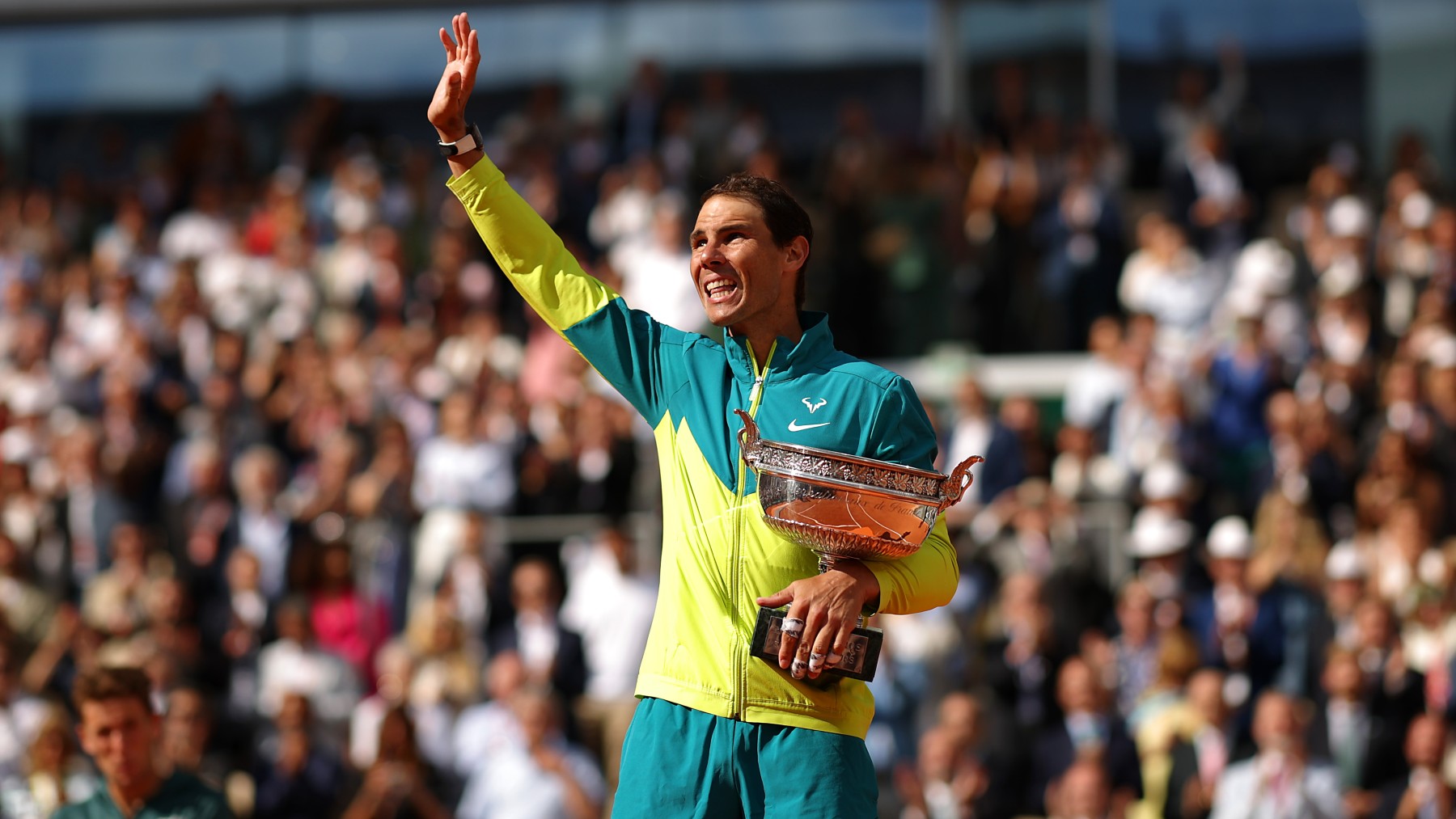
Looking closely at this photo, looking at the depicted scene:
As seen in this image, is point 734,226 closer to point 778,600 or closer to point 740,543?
point 740,543

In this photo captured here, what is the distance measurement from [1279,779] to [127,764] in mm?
5606

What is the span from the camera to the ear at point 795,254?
4.16 m

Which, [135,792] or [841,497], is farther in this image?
[135,792]

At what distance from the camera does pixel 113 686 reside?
5551mm

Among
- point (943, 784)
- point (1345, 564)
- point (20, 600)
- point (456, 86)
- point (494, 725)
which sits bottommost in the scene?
point (943, 784)

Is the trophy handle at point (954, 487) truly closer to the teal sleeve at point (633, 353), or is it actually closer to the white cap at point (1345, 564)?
the teal sleeve at point (633, 353)

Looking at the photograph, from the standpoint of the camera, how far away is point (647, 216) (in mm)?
14492

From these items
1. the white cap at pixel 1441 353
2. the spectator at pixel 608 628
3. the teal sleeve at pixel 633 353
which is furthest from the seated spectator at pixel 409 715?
the teal sleeve at pixel 633 353

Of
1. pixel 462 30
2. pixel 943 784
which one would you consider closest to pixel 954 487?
pixel 462 30

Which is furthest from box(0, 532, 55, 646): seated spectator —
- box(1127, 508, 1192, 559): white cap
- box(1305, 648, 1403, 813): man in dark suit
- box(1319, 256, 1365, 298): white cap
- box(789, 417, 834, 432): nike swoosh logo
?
box(789, 417, 834, 432): nike swoosh logo

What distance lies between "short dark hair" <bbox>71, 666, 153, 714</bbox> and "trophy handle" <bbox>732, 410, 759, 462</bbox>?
8.16 feet

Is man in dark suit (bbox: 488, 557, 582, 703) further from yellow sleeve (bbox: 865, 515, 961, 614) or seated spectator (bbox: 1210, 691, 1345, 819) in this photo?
yellow sleeve (bbox: 865, 515, 961, 614)

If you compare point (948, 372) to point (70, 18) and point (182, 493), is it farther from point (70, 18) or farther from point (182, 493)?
point (70, 18)

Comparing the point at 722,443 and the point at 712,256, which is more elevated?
the point at 712,256
